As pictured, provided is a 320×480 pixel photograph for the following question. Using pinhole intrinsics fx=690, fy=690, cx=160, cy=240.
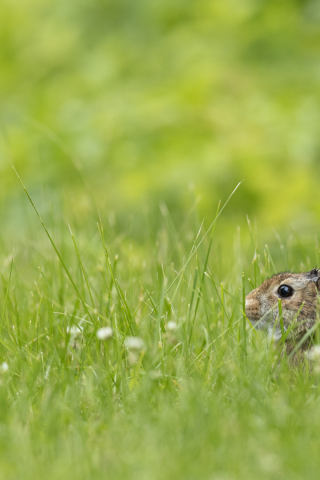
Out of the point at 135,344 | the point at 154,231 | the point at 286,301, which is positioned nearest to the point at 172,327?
the point at 135,344

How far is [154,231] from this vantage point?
20.3 ft

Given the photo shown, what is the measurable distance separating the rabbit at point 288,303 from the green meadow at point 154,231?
110 millimetres

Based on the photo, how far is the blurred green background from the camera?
7234 millimetres

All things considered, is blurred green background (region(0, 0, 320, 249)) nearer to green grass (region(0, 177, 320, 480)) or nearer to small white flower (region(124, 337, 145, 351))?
green grass (region(0, 177, 320, 480))

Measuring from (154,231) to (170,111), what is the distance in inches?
83.0

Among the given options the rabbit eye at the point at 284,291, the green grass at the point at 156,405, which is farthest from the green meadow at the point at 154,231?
the rabbit eye at the point at 284,291

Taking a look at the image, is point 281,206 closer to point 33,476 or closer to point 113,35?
point 113,35

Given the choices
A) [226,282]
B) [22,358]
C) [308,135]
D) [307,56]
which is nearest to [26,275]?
[226,282]

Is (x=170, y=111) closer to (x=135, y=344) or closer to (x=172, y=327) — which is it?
(x=172, y=327)

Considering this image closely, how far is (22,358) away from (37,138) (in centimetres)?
525

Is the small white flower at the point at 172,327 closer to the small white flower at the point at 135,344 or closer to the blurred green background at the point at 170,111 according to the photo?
the small white flower at the point at 135,344

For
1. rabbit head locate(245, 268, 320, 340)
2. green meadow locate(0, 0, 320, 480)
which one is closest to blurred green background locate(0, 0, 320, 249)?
green meadow locate(0, 0, 320, 480)

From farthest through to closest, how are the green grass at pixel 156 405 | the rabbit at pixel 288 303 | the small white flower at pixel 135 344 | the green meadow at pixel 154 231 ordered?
the rabbit at pixel 288 303 → the small white flower at pixel 135 344 → the green meadow at pixel 154 231 → the green grass at pixel 156 405

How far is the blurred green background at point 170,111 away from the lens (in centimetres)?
723
